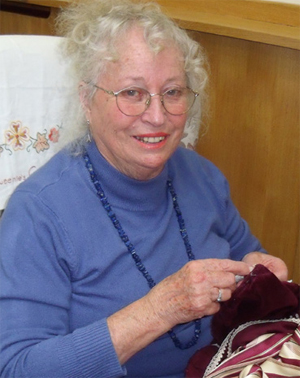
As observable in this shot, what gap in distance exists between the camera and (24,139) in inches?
49.1

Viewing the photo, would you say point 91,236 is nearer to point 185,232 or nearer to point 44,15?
point 185,232

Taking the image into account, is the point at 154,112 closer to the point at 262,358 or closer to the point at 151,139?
the point at 151,139

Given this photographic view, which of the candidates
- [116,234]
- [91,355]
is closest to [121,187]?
[116,234]

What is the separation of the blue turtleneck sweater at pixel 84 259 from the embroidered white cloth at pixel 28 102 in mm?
144

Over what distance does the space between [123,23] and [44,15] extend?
1219mm

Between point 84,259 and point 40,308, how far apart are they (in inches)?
5.1

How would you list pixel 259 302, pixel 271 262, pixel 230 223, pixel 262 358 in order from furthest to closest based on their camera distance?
pixel 230 223 → pixel 271 262 → pixel 259 302 → pixel 262 358

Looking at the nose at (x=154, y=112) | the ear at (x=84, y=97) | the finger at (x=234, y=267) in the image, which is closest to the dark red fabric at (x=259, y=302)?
the finger at (x=234, y=267)

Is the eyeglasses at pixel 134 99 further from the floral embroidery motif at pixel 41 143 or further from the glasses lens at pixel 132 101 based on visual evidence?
the floral embroidery motif at pixel 41 143

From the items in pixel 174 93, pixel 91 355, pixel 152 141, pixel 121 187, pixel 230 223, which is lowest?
pixel 91 355

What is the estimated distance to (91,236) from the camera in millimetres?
1074

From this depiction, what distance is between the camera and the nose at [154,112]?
1.08 metres

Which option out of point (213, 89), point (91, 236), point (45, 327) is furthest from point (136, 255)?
point (213, 89)

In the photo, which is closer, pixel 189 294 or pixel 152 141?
pixel 189 294
